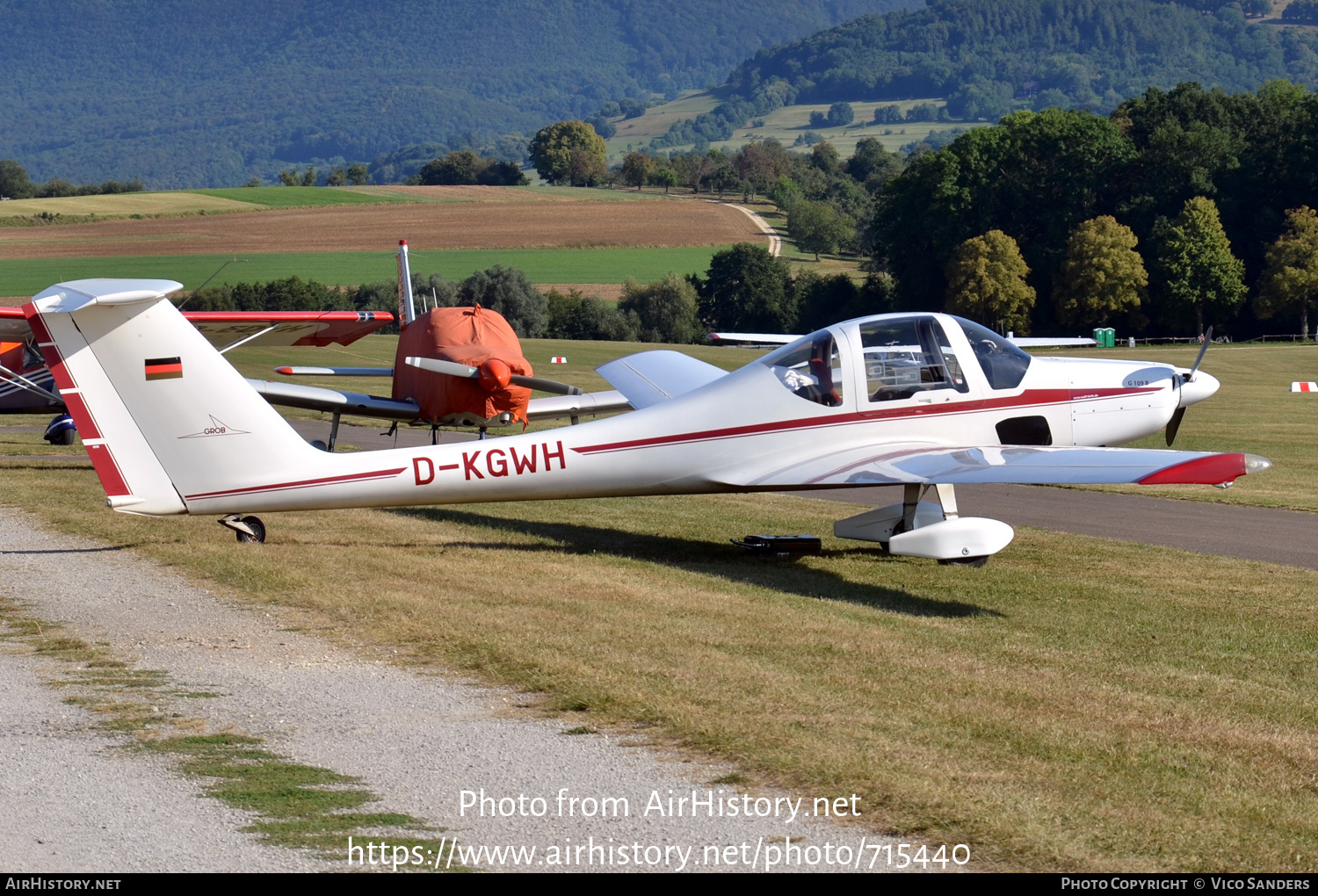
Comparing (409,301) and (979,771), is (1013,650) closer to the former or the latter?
(979,771)

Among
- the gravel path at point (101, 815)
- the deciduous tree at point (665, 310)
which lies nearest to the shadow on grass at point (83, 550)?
the gravel path at point (101, 815)

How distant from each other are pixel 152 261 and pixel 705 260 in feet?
129

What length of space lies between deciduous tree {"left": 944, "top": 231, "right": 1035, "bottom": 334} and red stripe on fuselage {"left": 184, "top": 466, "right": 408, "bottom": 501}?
68778 millimetres

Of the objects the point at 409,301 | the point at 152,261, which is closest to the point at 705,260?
the point at 152,261

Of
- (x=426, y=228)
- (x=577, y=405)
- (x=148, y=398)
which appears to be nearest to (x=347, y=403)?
(x=577, y=405)

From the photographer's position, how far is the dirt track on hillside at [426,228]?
8494 centimetres

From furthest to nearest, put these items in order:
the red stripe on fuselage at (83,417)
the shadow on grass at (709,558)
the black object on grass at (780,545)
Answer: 1. the black object on grass at (780,545)
2. the shadow on grass at (709,558)
3. the red stripe on fuselage at (83,417)

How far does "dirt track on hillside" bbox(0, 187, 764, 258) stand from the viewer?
8494cm

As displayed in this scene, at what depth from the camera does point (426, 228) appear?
334ft

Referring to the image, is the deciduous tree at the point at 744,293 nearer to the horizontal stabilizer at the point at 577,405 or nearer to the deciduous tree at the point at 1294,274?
the deciduous tree at the point at 1294,274

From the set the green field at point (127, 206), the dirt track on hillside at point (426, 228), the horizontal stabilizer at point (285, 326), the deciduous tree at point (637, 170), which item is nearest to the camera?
the horizontal stabilizer at point (285, 326)

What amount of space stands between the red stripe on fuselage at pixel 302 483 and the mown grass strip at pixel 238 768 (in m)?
2.22

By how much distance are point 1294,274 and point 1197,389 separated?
66.4 m

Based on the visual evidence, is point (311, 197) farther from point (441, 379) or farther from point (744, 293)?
point (441, 379)
